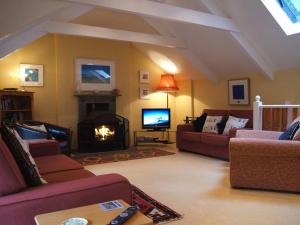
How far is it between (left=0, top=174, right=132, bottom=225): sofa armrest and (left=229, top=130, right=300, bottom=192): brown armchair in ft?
6.33

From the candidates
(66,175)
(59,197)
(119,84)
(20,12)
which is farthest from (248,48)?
(59,197)

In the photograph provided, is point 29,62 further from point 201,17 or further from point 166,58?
point 201,17

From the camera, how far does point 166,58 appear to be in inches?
266

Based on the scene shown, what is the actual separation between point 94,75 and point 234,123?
3.26 meters

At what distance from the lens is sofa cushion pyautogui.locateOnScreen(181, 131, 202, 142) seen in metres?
5.49

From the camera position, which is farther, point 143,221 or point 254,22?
point 254,22

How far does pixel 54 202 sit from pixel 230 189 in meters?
2.38

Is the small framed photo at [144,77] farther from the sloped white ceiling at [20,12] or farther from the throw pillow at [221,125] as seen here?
the sloped white ceiling at [20,12]

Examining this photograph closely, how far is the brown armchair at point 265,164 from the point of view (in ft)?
10.3

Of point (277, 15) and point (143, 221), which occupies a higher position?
point (277, 15)

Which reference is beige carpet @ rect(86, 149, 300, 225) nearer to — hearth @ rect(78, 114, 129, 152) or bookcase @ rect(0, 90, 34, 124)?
hearth @ rect(78, 114, 129, 152)

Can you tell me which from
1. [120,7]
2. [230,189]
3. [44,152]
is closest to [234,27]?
[120,7]

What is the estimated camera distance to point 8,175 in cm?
164

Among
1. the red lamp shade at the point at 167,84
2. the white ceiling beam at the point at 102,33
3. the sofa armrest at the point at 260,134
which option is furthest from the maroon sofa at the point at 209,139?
the white ceiling beam at the point at 102,33
